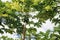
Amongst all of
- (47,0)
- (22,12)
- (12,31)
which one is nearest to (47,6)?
(47,0)

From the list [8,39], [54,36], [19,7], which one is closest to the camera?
[19,7]

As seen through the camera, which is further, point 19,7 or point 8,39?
point 8,39

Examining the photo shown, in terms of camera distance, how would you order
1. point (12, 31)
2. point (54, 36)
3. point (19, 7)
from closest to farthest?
1. point (19, 7)
2. point (12, 31)
3. point (54, 36)

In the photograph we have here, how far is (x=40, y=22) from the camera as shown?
74.4ft

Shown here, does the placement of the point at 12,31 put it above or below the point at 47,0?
below

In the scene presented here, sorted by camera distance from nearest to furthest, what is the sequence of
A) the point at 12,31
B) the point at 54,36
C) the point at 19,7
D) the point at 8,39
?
the point at 19,7
the point at 12,31
the point at 54,36
the point at 8,39

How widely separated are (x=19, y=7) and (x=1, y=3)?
2189mm

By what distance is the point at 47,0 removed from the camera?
21922 mm

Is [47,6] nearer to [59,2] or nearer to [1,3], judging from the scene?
[59,2]

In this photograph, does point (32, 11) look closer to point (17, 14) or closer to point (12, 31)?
point (17, 14)

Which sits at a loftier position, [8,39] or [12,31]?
[8,39]

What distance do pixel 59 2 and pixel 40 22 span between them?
2.67 m

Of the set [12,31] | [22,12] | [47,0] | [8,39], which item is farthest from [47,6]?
[8,39]

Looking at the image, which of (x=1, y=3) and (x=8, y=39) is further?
(x=8, y=39)
